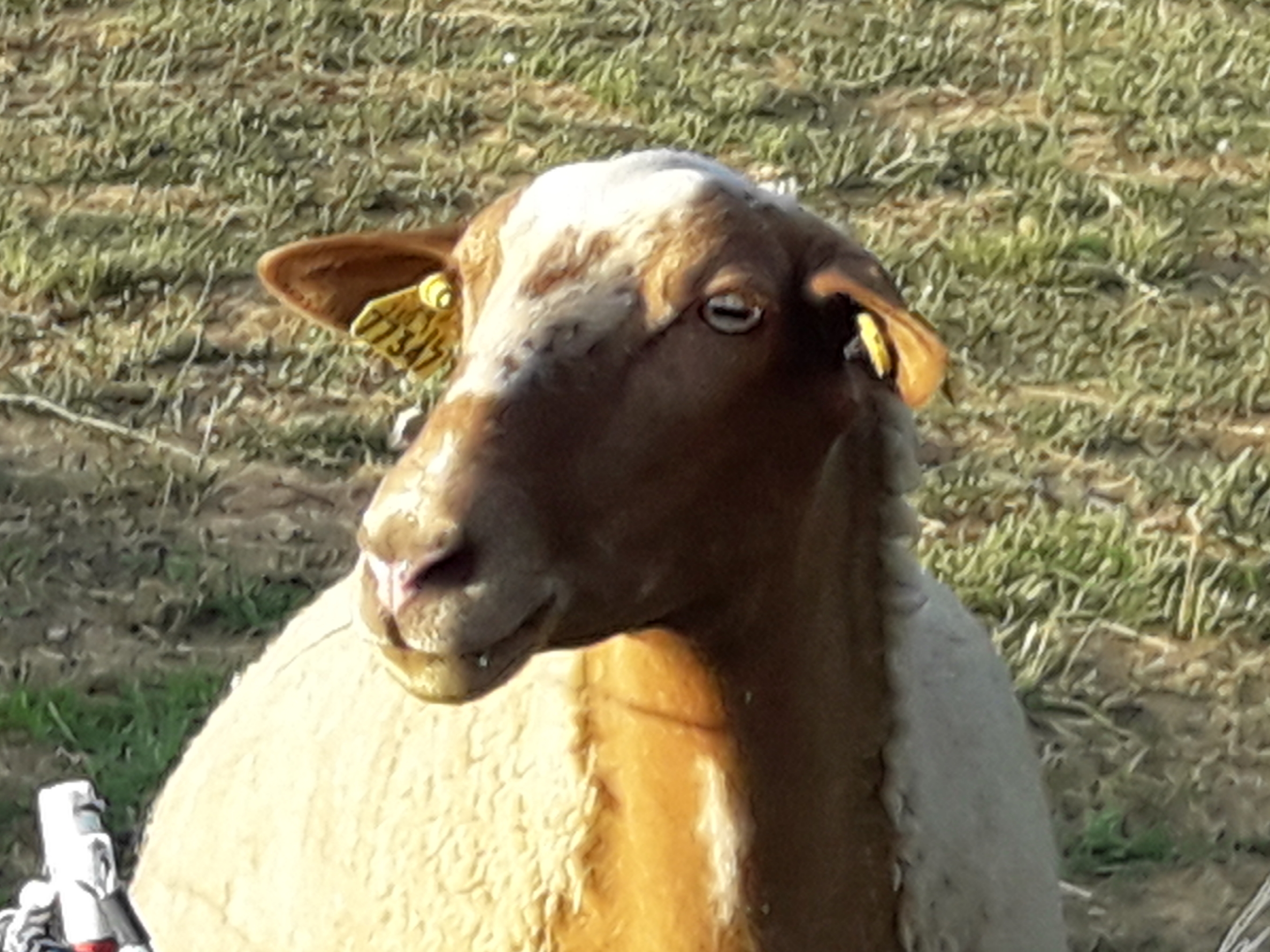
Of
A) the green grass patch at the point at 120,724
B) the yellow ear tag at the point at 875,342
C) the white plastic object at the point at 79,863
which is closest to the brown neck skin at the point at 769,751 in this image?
the yellow ear tag at the point at 875,342

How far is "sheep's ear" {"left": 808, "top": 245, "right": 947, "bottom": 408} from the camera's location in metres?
2.06

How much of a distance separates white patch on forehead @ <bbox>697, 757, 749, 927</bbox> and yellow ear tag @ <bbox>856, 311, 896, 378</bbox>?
1.34ft

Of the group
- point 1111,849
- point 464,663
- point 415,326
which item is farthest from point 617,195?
point 1111,849

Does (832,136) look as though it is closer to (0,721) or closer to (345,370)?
(345,370)

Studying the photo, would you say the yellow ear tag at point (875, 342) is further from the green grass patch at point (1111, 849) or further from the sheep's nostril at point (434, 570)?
the green grass patch at point (1111, 849)

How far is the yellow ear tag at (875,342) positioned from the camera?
212 centimetres

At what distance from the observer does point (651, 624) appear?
2.13 meters

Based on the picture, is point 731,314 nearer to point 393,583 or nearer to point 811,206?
point 393,583

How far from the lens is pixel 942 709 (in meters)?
2.56

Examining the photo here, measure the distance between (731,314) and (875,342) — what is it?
5.5 inches

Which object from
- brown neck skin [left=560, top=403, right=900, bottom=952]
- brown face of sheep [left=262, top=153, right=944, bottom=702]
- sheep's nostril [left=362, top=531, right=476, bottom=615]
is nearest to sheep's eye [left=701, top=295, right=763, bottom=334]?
brown face of sheep [left=262, top=153, right=944, bottom=702]

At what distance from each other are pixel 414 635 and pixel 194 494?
3005 millimetres

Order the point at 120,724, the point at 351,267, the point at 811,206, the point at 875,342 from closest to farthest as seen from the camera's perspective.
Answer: the point at 875,342
the point at 351,267
the point at 120,724
the point at 811,206

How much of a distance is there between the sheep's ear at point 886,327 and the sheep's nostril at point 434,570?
0.45 m
